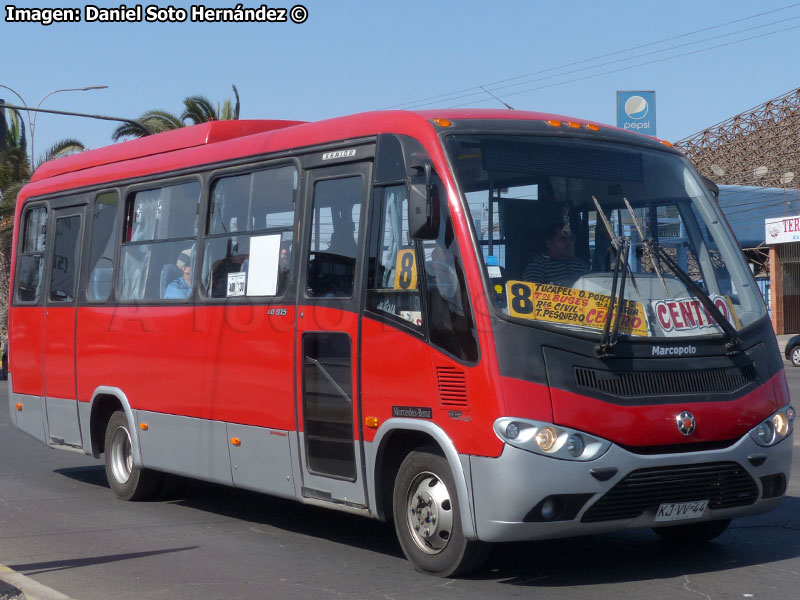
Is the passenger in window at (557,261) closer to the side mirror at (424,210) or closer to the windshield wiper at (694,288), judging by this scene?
the windshield wiper at (694,288)

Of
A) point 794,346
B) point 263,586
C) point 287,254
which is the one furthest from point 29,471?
point 794,346

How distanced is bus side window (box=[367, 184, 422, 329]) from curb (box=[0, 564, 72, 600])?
2591 mm

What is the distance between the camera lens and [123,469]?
35.6 feet

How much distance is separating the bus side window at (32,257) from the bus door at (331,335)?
5236 millimetres

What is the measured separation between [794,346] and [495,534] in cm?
2591

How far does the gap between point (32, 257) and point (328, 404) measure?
607cm

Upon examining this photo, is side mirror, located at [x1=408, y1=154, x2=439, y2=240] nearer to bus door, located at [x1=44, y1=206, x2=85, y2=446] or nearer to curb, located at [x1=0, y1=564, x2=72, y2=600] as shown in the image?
curb, located at [x1=0, y1=564, x2=72, y2=600]

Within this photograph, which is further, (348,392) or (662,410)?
(348,392)

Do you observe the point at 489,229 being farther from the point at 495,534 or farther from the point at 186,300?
the point at 186,300

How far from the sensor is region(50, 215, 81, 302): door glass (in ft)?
38.0

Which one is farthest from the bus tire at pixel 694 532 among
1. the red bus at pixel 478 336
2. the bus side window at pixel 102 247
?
the bus side window at pixel 102 247

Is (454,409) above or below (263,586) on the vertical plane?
above

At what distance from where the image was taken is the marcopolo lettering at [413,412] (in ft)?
22.3

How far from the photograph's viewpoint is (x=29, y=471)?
1272 centimetres
